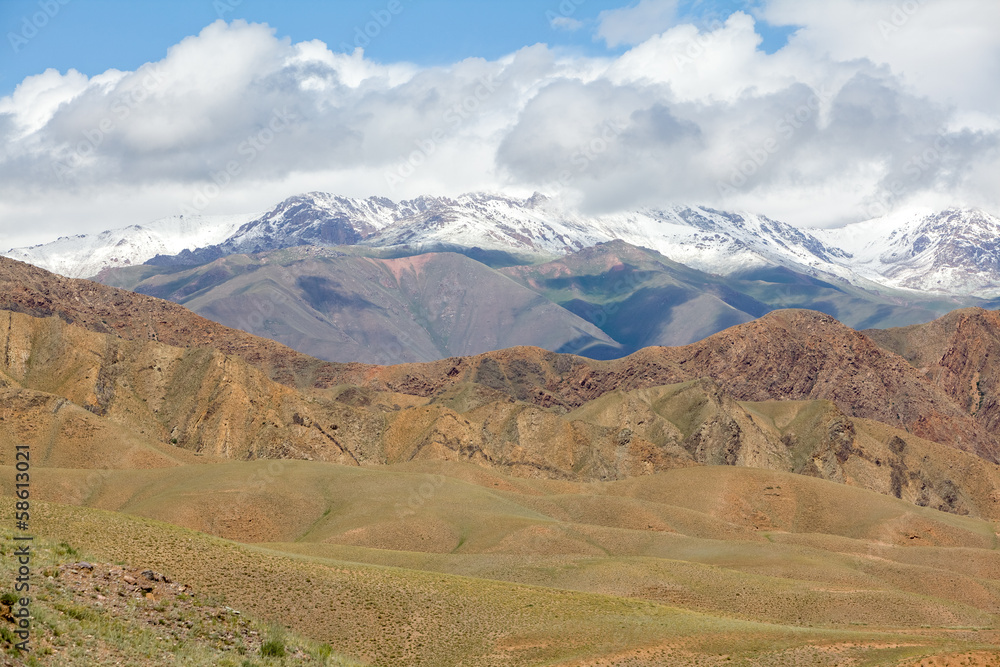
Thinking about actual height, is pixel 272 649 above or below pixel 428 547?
above

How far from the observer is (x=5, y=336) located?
632 ft

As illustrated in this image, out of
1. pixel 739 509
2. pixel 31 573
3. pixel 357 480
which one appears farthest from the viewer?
pixel 739 509

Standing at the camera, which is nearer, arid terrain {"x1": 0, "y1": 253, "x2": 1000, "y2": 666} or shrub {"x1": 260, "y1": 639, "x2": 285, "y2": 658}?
shrub {"x1": 260, "y1": 639, "x2": 285, "y2": 658}

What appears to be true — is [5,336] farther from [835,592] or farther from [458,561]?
[835,592]

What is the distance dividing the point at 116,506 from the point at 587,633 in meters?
81.1

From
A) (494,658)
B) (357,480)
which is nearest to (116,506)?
(357,480)

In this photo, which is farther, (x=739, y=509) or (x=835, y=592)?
(x=739, y=509)

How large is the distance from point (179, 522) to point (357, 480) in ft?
101

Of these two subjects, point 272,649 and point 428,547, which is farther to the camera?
point 428,547

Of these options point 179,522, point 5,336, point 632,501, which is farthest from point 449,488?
point 5,336

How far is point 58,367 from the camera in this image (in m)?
191

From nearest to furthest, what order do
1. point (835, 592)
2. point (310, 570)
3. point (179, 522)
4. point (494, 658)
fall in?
point (494, 658), point (310, 570), point (835, 592), point (179, 522)

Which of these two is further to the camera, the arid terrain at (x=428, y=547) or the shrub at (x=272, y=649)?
the arid terrain at (x=428, y=547)

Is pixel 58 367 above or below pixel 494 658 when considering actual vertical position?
above
